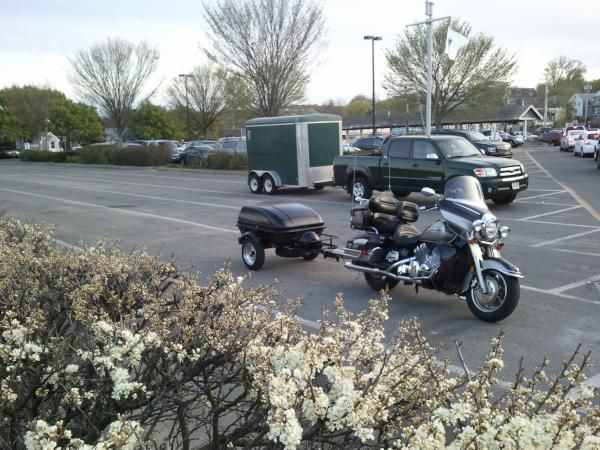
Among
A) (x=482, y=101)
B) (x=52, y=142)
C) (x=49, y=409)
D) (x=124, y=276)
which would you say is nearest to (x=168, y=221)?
(x=124, y=276)

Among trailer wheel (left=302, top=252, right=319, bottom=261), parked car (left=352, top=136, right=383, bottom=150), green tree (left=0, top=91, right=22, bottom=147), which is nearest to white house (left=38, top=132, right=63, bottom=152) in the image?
green tree (left=0, top=91, right=22, bottom=147)

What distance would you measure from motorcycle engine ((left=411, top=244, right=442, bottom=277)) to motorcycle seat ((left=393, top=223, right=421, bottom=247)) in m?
0.19

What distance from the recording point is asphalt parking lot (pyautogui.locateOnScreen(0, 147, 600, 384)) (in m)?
5.83

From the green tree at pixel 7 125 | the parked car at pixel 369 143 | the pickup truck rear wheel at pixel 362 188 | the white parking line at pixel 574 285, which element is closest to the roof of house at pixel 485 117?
the parked car at pixel 369 143

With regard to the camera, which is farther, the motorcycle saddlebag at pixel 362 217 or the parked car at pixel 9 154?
the parked car at pixel 9 154

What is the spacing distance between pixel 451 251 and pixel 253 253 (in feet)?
11.4

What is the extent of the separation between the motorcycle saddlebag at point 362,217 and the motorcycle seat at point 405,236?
1.29 feet

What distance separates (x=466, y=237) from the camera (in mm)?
5996

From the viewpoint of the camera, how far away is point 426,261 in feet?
21.2

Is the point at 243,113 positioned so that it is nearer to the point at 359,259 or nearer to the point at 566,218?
the point at 566,218

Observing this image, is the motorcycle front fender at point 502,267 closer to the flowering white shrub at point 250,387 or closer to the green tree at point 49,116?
the flowering white shrub at point 250,387

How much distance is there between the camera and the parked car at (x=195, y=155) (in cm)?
3419

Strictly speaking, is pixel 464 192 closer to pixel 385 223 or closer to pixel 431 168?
pixel 385 223

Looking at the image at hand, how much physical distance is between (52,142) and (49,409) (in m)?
84.5
